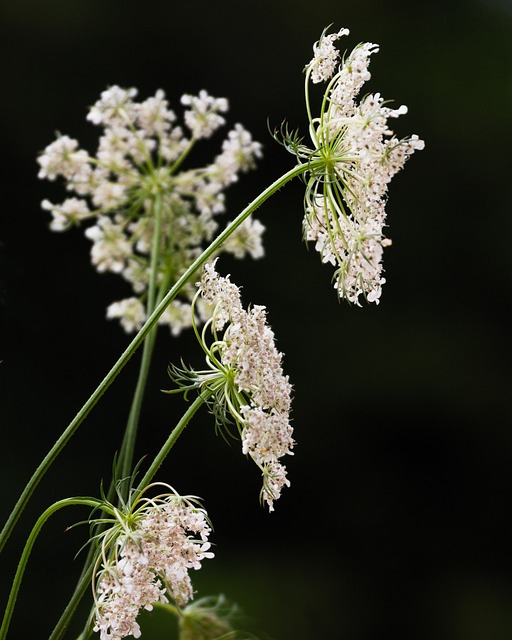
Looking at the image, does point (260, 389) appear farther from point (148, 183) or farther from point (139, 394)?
point (148, 183)

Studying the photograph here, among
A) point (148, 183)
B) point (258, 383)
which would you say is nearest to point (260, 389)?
point (258, 383)

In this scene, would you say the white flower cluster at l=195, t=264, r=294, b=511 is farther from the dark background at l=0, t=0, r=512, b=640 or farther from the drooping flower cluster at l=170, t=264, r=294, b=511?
the dark background at l=0, t=0, r=512, b=640

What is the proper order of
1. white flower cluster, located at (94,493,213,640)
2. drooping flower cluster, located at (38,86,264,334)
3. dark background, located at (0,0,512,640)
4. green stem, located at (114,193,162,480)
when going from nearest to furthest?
white flower cluster, located at (94,493,213,640) → green stem, located at (114,193,162,480) → drooping flower cluster, located at (38,86,264,334) → dark background, located at (0,0,512,640)

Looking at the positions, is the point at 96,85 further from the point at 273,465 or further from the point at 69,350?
the point at 273,465

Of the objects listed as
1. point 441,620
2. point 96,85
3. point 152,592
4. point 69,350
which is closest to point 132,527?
point 152,592

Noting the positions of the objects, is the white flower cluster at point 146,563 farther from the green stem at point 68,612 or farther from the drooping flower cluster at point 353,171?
the drooping flower cluster at point 353,171

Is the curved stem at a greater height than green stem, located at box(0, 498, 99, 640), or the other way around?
the curved stem

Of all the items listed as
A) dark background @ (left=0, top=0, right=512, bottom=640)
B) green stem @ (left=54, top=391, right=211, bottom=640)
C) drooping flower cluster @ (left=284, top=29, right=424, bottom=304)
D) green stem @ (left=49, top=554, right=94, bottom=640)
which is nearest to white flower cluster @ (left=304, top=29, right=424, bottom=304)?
drooping flower cluster @ (left=284, top=29, right=424, bottom=304)
